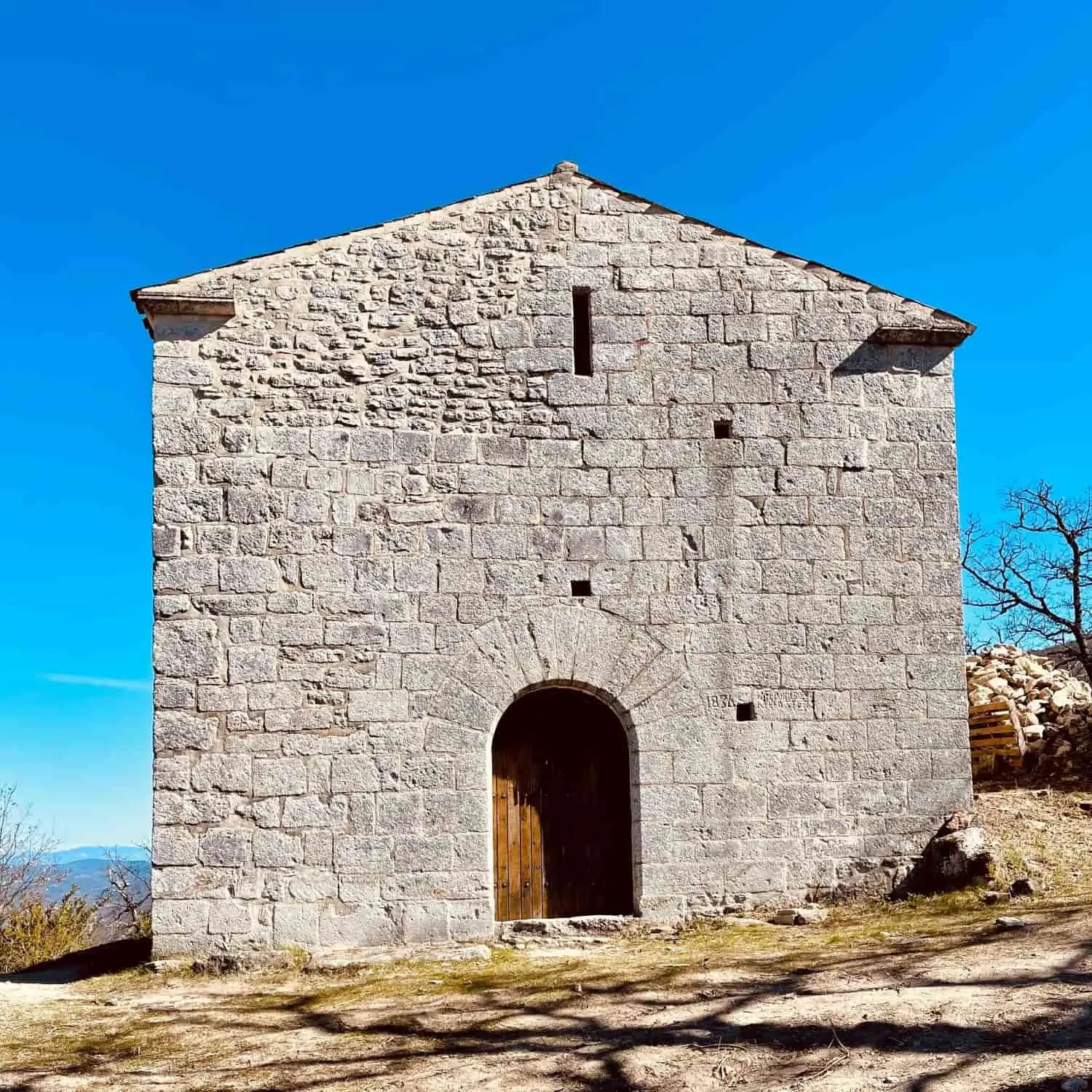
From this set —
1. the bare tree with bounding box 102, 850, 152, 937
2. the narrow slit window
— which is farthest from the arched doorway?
the bare tree with bounding box 102, 850, 152, 937

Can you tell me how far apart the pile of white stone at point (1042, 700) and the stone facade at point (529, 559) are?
325 centimetres

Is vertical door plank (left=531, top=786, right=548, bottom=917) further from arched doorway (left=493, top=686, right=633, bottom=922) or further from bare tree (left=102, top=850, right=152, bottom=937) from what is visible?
bare tree (left=102, top=850, right=152, bottom=937)

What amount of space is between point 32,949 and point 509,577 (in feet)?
26.0

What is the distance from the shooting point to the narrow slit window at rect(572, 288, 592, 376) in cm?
863

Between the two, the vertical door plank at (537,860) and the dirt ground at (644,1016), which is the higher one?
the vertical door plank at (537,860)

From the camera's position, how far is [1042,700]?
12.2 meters

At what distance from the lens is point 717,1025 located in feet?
17.4

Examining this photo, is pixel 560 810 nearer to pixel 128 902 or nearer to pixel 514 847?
pixel 514 847

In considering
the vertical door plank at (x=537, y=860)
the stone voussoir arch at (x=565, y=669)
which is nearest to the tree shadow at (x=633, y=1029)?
the vertical door plank at (x=537, y=860)

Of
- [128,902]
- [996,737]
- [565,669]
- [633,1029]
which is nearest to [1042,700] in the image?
[996,737]

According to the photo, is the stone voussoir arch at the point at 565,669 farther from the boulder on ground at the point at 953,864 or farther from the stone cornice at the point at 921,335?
the stone cornice at the point at 921,335

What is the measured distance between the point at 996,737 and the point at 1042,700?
3.38 ft

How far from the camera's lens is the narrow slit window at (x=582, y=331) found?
8633 millimetres

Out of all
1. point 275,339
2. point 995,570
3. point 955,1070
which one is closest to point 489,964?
point 955,1070
